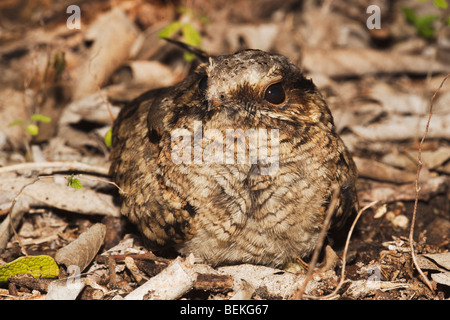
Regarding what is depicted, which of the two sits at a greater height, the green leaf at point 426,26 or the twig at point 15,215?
the green leaf at point 426,26

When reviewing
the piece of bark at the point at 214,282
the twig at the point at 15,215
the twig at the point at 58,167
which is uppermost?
the twig at the point at 58,167

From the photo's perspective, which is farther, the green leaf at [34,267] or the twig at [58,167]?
the twig at [58,167]

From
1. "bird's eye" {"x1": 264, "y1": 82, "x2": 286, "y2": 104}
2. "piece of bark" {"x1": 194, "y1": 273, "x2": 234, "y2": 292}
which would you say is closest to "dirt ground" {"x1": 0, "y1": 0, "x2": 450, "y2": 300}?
"piece of bark" {"x1": 194, "y1": 273, "x2": 234, "y2": 292}

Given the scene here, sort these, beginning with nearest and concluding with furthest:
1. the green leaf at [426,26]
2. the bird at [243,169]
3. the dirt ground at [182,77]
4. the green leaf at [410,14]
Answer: the bird at [243,169] → the dirt ground at [182,77] → the green leaf at [426,26] → the green leaf at [410,14]

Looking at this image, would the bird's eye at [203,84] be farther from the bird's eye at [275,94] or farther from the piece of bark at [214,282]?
the piece of bark at [214,282]

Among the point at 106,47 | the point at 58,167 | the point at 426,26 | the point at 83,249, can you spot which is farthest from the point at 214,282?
the point at 426,26

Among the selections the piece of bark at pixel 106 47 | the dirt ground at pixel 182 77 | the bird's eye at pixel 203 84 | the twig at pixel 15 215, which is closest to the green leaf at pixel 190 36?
the dirt ground at pixel 182 77

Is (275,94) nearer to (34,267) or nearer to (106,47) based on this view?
(34,267)
